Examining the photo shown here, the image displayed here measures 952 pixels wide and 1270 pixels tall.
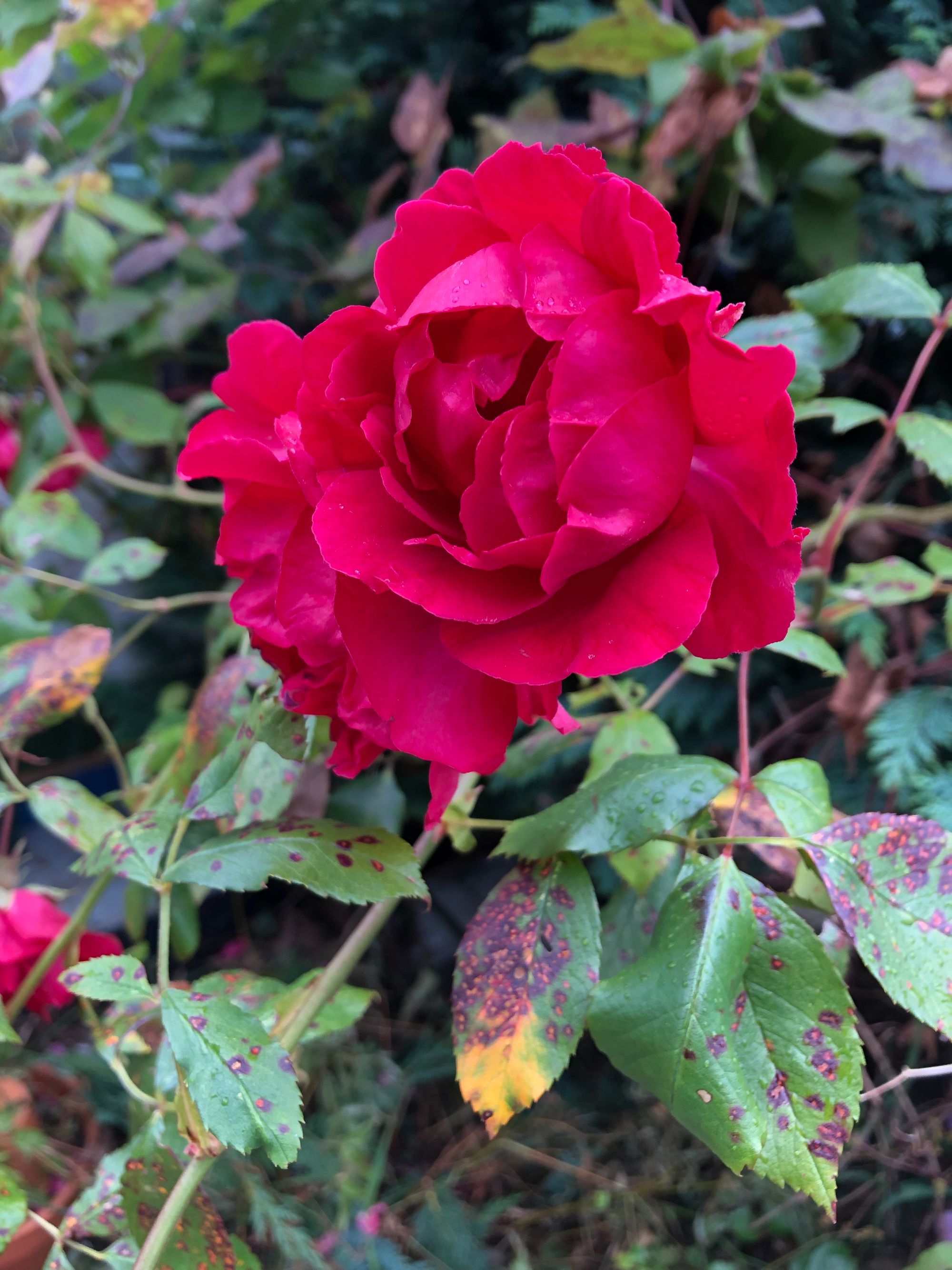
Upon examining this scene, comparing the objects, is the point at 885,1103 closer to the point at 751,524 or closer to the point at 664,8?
the point at 751,524

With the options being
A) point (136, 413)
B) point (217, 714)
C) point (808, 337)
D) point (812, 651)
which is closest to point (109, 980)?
point (217, 714)

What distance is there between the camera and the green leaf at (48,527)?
67cm

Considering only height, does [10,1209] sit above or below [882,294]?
below

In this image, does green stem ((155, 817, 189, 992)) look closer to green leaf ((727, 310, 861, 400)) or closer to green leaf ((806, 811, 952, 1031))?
green leaf ((806, 811, 952, 1031))

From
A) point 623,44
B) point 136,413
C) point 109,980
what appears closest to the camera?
point 109,980

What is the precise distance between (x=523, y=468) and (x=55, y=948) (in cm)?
46

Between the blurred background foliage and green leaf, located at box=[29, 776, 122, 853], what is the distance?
0.15 meters

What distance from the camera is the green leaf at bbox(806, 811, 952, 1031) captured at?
0.26 meters

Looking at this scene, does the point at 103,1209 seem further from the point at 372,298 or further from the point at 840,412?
the point at 372,298

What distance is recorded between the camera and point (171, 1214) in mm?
307

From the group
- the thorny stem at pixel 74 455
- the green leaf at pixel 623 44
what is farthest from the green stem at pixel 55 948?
the green leaf at pixel 623 44

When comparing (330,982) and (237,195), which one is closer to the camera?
(330,982)

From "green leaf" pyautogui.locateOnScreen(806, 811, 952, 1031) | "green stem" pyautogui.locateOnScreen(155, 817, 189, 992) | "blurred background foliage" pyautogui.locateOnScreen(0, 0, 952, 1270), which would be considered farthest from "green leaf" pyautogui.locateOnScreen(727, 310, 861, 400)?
"green stem" pyautogui.locateOnScreen(155, 817, 189, 992)

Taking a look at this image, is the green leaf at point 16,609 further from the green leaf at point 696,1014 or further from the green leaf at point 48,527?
the green leaf at point 696,1014
